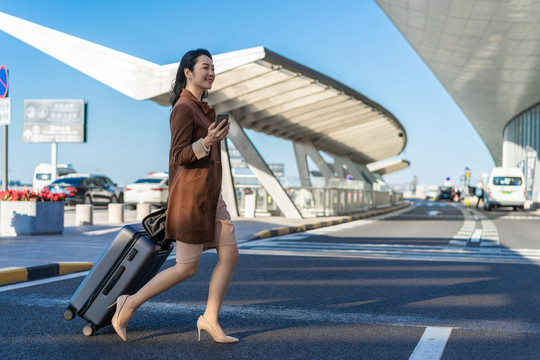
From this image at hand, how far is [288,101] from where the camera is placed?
2097 cm

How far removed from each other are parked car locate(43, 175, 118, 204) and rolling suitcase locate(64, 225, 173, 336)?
22.7 meters

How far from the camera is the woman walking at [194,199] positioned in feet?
11.8

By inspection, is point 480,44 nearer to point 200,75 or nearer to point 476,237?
point 476,237

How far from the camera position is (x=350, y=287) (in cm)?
652

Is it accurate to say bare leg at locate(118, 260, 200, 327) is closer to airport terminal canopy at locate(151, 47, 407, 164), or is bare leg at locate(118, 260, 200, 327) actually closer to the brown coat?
the brown coat

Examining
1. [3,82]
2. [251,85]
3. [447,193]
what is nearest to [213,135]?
[3,82]

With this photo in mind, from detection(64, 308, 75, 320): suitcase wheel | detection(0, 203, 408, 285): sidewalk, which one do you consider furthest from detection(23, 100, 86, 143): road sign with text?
detection(64, 308, 75, 320): suitcase wheel

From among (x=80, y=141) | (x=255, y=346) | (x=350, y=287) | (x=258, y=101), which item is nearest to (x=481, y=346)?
(x=255, y=346)

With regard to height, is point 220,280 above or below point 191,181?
below

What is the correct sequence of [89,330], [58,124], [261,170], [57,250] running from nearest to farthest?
1. [89,330]
2. [57,250]
3. [261,170]
4. [58,124]

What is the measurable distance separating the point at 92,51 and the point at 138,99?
1707 mm

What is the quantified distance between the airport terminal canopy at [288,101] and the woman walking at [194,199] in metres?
11.2

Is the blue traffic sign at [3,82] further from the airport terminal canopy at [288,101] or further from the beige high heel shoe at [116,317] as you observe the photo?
the beige high heel shoe at [116,317]

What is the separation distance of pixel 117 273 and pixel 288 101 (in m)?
17.4
